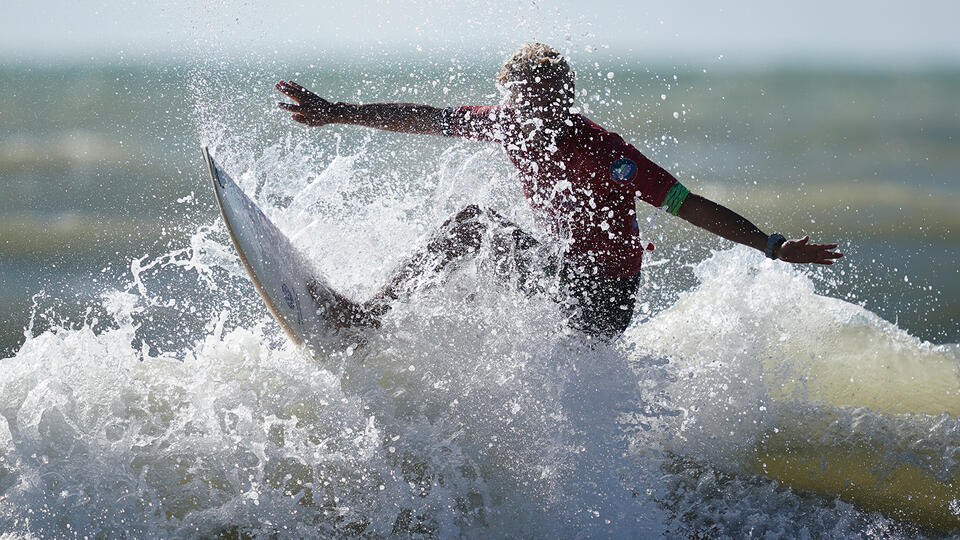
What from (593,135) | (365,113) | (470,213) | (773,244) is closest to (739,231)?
(773,244)

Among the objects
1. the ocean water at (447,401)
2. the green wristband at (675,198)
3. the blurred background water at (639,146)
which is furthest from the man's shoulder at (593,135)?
the blurred background water at (639,146)

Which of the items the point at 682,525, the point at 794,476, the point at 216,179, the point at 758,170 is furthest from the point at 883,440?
the point at 758,170

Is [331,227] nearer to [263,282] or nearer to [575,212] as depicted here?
[263,282]

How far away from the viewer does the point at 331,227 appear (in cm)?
407

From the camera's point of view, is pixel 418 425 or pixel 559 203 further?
pixel 418 425

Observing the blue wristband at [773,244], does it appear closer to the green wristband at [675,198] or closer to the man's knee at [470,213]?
the green wristband at [675,198]

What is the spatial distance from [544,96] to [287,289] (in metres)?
1.27

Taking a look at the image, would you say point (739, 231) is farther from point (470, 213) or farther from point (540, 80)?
point (470, 213)

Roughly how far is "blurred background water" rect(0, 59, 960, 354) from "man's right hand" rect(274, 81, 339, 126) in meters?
0.83

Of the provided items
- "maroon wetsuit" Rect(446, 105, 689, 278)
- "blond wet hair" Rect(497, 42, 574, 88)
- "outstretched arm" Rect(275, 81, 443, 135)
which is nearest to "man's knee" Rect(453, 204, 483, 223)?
"maroon wetsuit" Rect(446, 105, 689, 278)

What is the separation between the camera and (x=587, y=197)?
3.28 m

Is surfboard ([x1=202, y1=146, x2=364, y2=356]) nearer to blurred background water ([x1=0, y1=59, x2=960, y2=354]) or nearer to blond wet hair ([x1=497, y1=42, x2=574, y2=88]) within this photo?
blond wet hair ([x1=497, y1=42, x2=574, y2=88])

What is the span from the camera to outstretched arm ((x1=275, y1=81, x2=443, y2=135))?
3555 millimetres

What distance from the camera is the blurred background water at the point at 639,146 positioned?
6.77 meters
